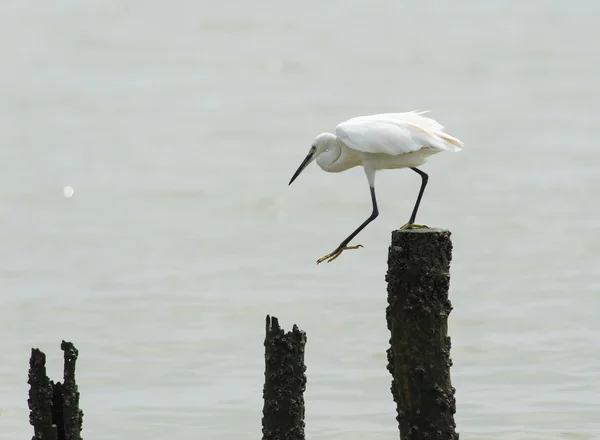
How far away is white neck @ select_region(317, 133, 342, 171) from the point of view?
36.8 feet

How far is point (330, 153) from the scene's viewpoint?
11.3 metres

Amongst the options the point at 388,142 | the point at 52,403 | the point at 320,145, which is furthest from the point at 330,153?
the point at 52,403

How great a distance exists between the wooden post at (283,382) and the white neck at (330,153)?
8.67ft

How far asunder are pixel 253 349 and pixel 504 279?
4.88m

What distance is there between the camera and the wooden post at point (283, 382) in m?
8.73

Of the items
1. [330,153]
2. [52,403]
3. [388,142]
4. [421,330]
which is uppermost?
[330,153]

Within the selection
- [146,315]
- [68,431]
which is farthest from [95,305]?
[68,431]

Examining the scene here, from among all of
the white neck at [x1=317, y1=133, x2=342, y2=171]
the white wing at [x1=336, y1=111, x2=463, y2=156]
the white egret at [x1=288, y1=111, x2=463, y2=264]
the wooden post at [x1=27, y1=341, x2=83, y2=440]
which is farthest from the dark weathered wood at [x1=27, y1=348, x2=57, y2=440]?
the white neck at [x1=317, y1=133, x2=342, y2=171]

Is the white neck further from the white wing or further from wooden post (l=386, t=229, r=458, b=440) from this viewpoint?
wooden post (l=386, t=229, r=458, b=440)

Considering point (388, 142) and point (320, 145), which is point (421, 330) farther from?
point (320, 145)

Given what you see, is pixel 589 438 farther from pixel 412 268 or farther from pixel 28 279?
pixel 28 279

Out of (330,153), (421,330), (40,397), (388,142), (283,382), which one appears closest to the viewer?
(421,330)

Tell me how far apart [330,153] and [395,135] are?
0.84 metres

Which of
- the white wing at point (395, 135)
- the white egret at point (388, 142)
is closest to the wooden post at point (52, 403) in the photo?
the white egret at point (388, 142)
